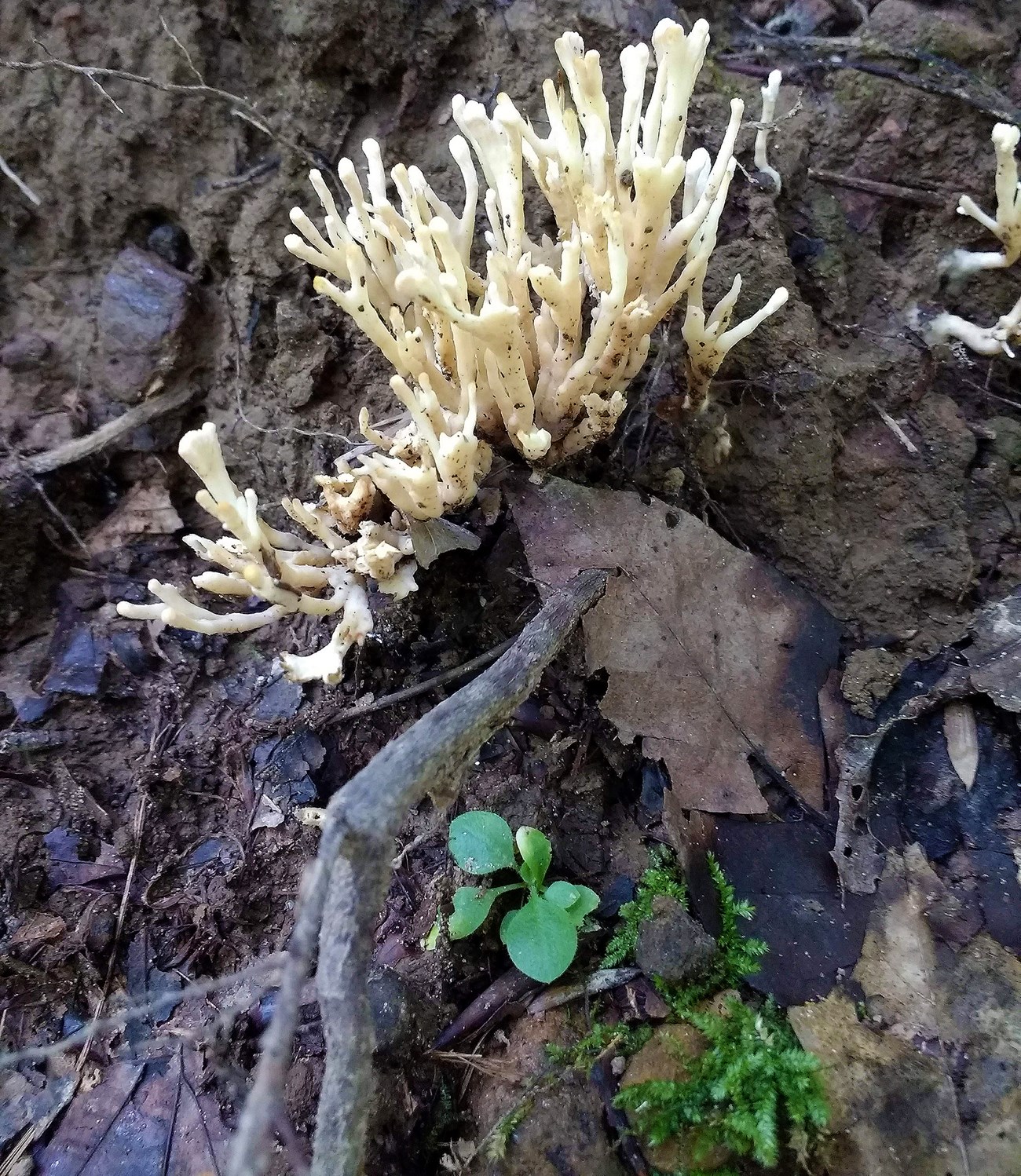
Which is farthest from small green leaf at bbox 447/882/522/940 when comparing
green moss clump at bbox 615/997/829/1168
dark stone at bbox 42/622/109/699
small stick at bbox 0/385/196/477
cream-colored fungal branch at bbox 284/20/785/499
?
small stick at bbox 0/385/196/477

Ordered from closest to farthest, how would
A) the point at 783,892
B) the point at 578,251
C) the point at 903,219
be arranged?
the point at 578,251
the point at 783,892
the point at 903,219

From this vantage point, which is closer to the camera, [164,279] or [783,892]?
[783,892]

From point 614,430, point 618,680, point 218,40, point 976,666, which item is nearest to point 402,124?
point 218,40

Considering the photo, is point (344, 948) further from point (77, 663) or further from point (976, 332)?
point (976, 332)

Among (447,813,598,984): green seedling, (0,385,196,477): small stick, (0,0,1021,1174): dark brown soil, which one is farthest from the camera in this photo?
(0,385,196,477): small stick

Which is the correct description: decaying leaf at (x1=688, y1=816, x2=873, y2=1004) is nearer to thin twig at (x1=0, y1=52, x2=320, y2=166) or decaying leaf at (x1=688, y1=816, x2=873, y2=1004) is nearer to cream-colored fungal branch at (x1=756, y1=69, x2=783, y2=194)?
cream-colored fungal branch at (x1=756, y1=69, x2=783, y2=194)

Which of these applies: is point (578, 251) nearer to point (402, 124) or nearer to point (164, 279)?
point (402, 124)

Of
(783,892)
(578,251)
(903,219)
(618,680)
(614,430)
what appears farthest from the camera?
(903,219)
